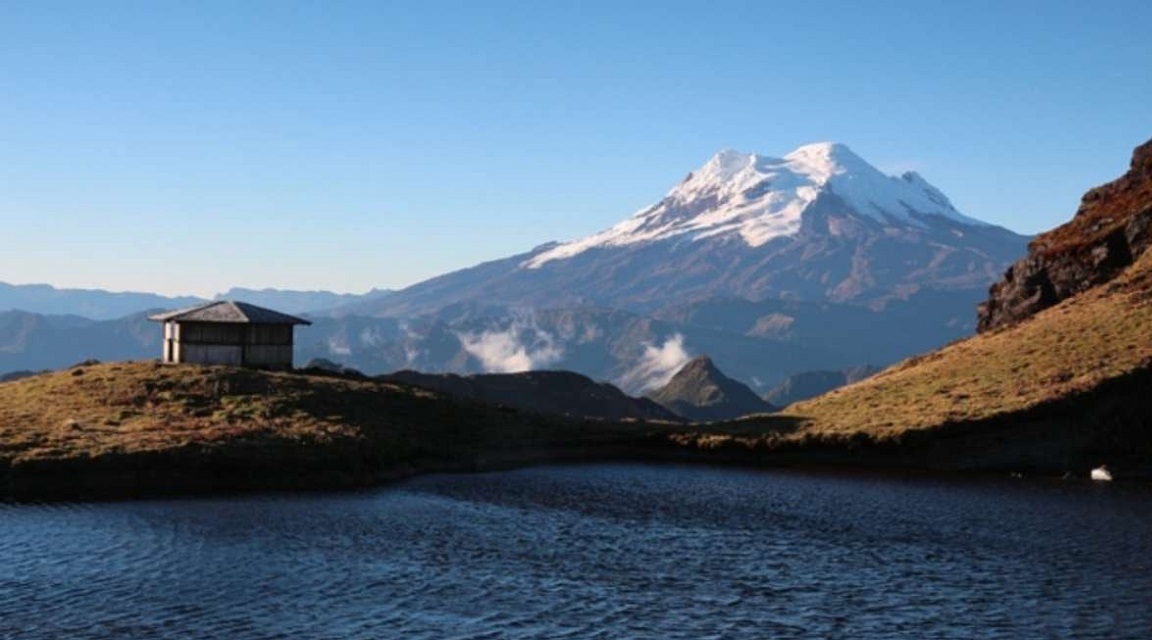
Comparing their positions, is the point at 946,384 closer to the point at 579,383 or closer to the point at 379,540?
the point at 379,540

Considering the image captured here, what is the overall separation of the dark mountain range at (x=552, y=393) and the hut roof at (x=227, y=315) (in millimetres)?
57197

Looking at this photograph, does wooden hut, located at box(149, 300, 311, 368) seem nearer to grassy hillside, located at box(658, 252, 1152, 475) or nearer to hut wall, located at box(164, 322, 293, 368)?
hut wall, located at box(164, 322, 293, 368)

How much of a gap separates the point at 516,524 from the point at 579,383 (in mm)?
112731

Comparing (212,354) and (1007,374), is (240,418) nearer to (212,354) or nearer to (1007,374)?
(212,354)

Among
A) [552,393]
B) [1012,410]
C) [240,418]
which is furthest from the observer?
[552,393]

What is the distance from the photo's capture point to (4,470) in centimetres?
5997

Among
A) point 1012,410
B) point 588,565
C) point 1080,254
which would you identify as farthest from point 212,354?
point 1080,254

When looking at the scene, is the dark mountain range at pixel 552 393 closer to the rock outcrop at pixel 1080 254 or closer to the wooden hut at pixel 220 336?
the rock outcrop at pixel 1080 254

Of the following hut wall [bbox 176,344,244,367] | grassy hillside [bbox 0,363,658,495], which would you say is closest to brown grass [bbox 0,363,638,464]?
grassy hillside [bbox 0,363,658,495]

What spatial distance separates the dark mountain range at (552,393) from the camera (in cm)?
15450

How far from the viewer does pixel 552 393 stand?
162875 millimetres

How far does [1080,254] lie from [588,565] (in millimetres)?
75549

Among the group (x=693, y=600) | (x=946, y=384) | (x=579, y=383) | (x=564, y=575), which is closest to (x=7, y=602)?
(x=564, y=575)

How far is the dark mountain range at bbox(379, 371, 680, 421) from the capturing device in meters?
154
